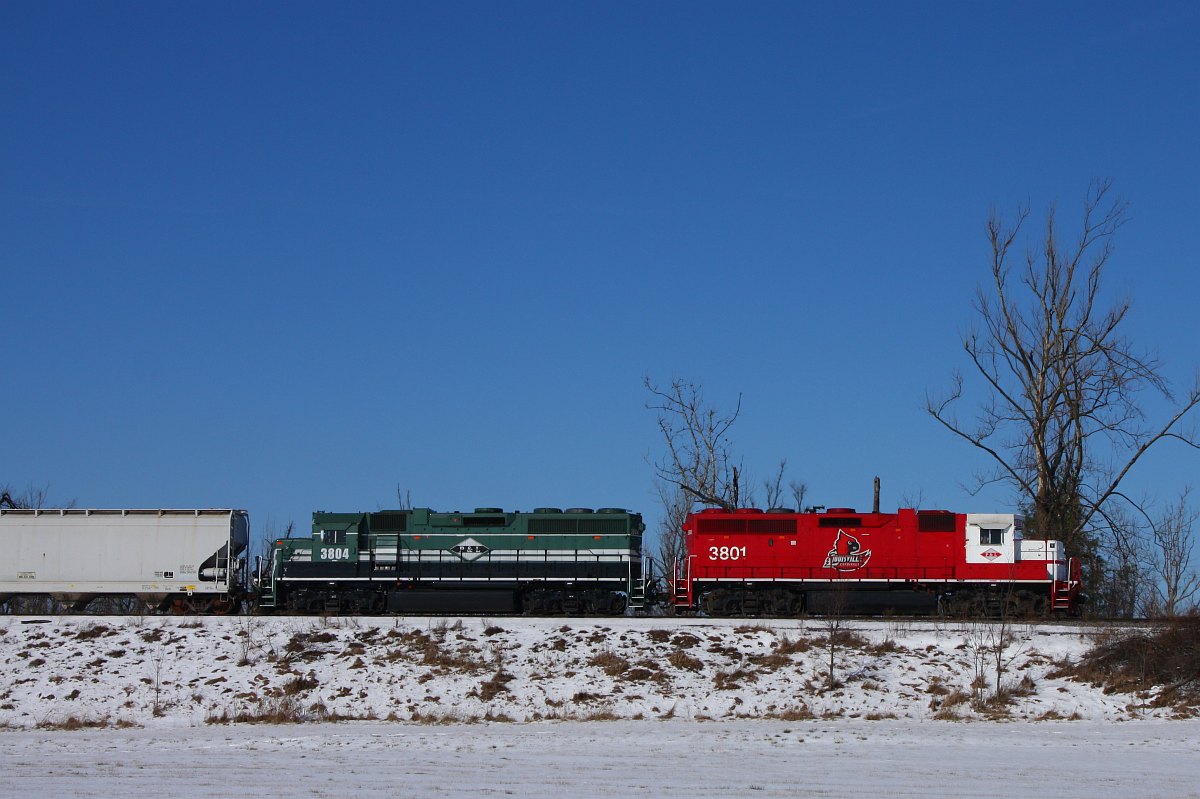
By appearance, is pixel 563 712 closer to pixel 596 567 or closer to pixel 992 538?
pixel 596 567

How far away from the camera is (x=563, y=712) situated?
23.0 m

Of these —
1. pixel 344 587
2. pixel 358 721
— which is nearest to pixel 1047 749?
pixel 358 721

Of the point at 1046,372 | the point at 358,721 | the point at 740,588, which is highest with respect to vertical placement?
the point at 1046,372

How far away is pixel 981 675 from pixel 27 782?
17.4m

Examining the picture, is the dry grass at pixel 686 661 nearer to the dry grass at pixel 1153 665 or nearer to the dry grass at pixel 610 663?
the dry grass at pixel 610 663

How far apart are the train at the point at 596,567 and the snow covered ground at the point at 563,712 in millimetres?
3857

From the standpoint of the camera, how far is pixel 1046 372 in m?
40.3

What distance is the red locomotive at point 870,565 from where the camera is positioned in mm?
31219

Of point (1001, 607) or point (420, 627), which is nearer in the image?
point (420, 627)

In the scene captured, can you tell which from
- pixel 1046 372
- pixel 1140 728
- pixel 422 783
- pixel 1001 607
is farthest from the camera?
pixel 1046 372

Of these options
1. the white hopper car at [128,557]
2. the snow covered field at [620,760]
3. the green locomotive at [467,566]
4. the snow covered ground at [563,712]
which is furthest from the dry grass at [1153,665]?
the white hopper car at [128,557]

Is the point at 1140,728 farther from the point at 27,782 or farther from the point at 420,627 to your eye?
the point at 27,782

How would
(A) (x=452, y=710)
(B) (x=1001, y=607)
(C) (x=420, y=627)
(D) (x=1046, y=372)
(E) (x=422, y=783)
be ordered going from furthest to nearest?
(D) (x=1046, y=372) → (B) (x=1001, y=607) → (C) (x=420, y=627) → (A) (x=452, y=710) → (E) (x=422, y=783)

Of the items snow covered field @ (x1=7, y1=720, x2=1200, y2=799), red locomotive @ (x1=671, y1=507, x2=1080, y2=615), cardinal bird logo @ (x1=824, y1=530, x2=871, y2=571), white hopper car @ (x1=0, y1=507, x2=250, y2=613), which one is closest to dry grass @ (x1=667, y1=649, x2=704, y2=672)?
snow covered field @ (x1=7, y1=720, x2=1200, y2=799)
